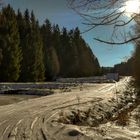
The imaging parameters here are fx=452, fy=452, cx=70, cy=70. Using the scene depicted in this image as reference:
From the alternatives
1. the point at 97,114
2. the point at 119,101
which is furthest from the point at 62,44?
the point at 97,114

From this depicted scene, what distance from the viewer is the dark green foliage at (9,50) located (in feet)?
223

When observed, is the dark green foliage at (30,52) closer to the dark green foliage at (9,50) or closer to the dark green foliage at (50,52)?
the dark green foliage at (9,50)

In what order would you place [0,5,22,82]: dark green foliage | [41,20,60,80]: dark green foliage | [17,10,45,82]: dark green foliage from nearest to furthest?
[0,5,22,82]: dark green foliage
[17,10,45,82]: dark green foliage
[41,20,60,80]: dark green foliage

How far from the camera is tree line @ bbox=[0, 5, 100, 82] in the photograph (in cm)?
6919

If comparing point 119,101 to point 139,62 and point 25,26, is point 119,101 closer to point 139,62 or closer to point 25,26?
point 139,62

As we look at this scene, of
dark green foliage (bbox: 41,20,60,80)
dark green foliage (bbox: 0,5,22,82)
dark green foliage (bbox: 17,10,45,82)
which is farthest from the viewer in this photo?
dark green foliage (bbox: 41,20,60,80)

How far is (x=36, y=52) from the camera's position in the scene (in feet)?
268

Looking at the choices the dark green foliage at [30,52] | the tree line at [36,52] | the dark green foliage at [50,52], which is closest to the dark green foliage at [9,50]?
the tree line at [36,52]

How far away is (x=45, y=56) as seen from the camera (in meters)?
98.8

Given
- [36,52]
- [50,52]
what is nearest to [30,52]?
[36,52]

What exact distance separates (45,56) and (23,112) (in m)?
78.0

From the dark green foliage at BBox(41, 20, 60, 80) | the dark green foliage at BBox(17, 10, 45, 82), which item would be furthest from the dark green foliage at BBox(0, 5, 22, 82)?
the dark green foliage at BBox(41, 20, 60, 80)

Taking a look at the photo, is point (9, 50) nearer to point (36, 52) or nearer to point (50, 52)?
point (36, 52)

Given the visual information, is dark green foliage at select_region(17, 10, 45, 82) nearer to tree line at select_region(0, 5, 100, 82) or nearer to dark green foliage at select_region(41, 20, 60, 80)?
tree line at select_region(0, 5, 100, 82)
